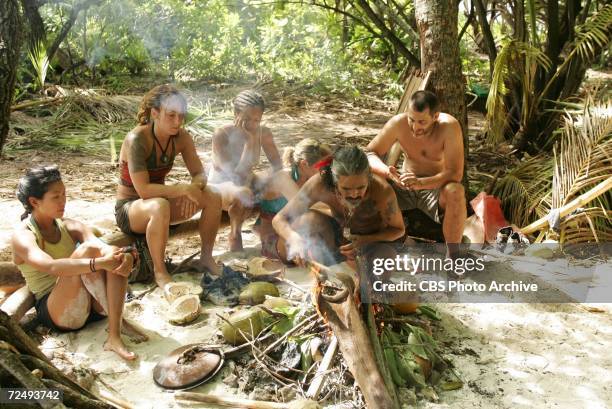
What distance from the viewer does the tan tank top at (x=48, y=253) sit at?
307 centimetres

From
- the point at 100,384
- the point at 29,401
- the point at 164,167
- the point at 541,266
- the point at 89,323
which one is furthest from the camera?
the point at 541,266

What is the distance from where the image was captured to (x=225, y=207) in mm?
4480

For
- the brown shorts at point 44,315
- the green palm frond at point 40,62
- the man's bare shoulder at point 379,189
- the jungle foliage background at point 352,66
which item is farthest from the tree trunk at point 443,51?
the green palm frond at point 40,62

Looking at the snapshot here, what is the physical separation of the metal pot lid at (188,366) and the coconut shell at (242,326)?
0.12 meters

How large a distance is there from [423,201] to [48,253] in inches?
100

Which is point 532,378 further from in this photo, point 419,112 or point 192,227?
point 192,227

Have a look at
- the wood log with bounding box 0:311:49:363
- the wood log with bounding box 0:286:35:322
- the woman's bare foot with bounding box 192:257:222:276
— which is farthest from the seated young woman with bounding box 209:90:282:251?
the wood log with bounding box 0:311:49:363

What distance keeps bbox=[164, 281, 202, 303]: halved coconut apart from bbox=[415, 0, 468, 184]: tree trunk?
257 centimetres

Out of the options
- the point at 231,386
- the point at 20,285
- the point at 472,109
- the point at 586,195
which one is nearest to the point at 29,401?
the point at 231,386

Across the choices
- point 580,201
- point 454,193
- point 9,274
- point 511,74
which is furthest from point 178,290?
point 511,74

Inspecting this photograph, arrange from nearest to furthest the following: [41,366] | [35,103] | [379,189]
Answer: [41,366] < [379,189] < [35,103]

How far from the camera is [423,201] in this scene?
4.38m

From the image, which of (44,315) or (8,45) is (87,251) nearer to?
(44,315)

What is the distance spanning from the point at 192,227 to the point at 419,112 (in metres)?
1.79
